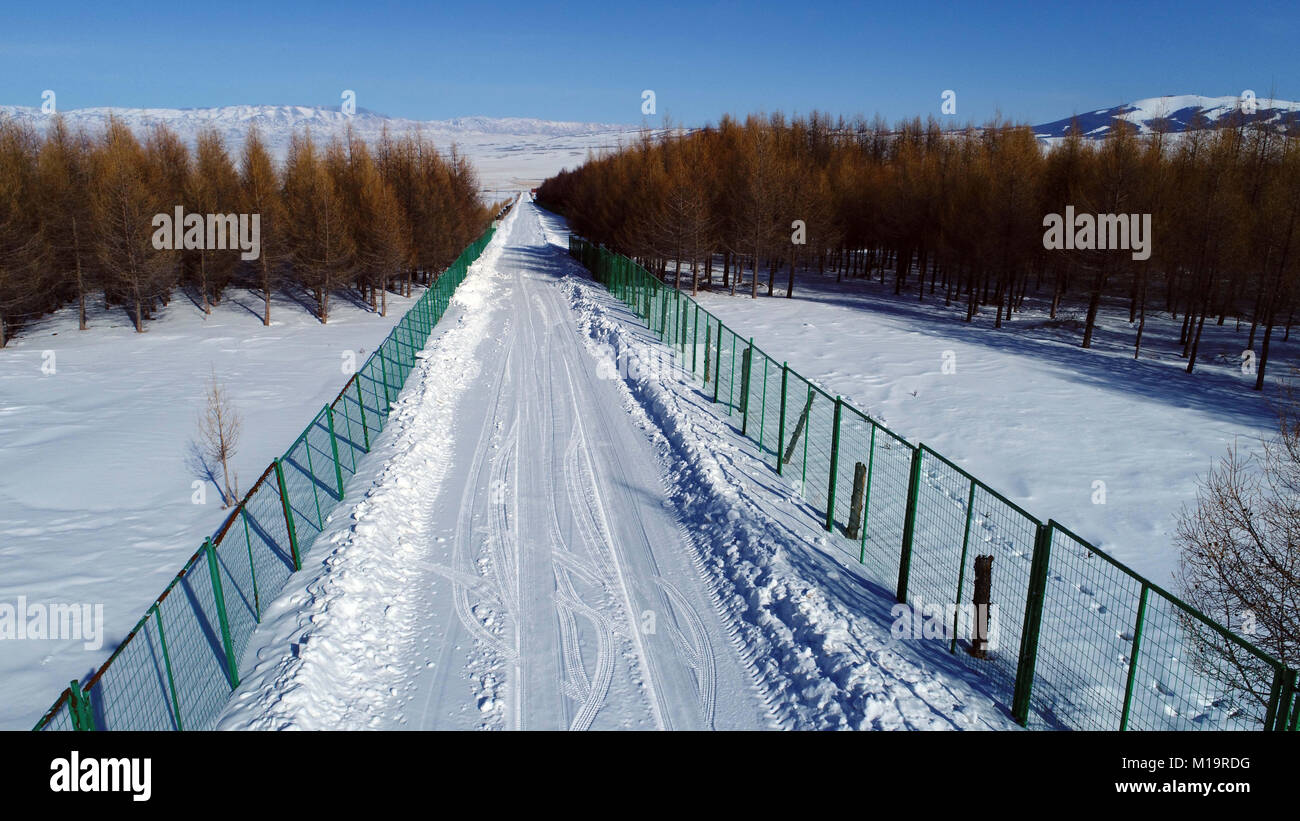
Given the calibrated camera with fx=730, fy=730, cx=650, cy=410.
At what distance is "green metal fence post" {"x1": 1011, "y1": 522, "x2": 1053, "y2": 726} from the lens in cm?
682

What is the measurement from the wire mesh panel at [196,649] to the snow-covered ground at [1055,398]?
41.2 feet

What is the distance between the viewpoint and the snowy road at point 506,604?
710cm

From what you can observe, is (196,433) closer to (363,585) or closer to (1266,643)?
(363,585)

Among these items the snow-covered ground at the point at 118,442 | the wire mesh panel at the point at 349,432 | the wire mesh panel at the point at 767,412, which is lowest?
the snow-covered ground at the point at 118,442

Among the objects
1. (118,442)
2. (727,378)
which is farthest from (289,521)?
(727,378)

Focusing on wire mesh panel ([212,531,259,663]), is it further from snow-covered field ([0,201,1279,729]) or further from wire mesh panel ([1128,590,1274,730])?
wire mesh panel ([1128,590,1274,730])

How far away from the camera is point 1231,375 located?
28.9m

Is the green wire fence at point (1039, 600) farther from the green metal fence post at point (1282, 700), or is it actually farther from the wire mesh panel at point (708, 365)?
the wire mesh panel at point (708, 365)

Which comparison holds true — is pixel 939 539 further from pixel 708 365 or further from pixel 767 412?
pixel 708 365

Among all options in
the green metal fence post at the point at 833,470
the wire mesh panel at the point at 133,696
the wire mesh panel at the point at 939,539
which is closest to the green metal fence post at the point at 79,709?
the wire mesh panel at the point at 133,696

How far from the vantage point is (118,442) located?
1777cm

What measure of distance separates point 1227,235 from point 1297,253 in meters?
5.41

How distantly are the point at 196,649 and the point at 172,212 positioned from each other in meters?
36.3
